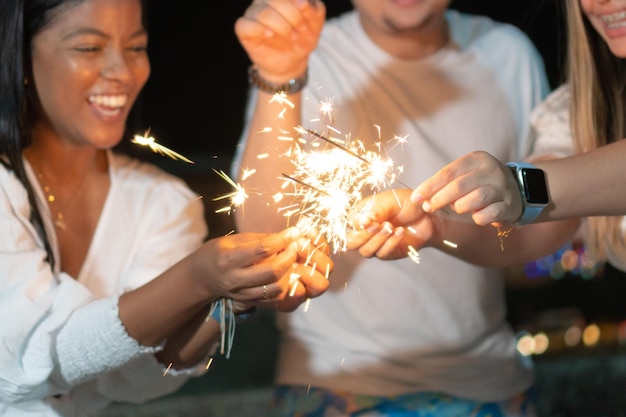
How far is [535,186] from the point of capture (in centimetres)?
146

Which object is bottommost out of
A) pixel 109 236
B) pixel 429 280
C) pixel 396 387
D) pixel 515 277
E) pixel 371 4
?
pixel 515 277

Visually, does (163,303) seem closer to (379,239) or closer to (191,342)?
(191,342)

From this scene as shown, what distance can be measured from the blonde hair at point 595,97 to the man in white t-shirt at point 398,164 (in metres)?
0.13

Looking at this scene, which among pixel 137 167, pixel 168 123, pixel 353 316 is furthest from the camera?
pixel 168 123

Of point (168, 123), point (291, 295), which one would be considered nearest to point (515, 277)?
point (168, 123)

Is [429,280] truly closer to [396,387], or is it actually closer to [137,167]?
[396,387]

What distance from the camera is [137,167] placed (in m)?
1.97

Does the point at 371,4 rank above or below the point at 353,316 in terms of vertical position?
above

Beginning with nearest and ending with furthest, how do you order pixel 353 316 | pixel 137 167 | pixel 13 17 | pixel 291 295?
pixel 291 295, pixel 13 17, pixel 353 316, pixel 137 167

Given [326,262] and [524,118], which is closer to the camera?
[326,262]

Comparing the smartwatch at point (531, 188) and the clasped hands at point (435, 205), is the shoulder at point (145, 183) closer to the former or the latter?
the clasped hands at point (435, 205)

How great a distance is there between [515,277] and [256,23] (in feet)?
7.27

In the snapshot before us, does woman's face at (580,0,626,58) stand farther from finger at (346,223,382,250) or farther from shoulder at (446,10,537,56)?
finger at (346,223,382,250)

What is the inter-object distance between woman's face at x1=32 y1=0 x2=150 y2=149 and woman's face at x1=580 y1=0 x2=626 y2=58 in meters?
0.84
